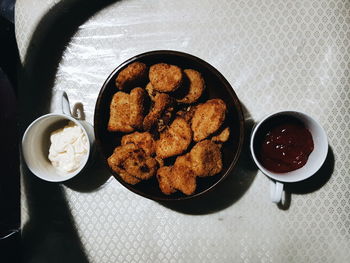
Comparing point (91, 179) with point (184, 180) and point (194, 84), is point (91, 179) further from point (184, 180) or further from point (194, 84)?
point (194, 84)

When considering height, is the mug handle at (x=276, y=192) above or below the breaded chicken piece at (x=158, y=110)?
below

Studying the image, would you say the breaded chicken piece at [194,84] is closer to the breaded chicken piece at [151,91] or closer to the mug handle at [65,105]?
the breaded chicken piece at [151,91]

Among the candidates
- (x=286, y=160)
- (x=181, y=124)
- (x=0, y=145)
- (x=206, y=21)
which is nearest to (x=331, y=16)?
(x=206, y=21)

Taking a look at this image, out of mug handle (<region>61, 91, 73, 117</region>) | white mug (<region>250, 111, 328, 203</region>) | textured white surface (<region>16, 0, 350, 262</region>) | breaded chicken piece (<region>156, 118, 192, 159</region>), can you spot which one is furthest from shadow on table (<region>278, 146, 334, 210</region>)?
mug handle (<region>61, 91, 73, 117</region>)

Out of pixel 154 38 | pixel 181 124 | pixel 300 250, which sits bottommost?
pixel 300 250

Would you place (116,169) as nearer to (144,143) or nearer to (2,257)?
(144,143)

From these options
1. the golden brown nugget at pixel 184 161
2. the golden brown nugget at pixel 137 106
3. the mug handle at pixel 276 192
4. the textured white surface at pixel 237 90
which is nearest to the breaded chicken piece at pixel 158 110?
the golden brown nugget at pixel 137 106
